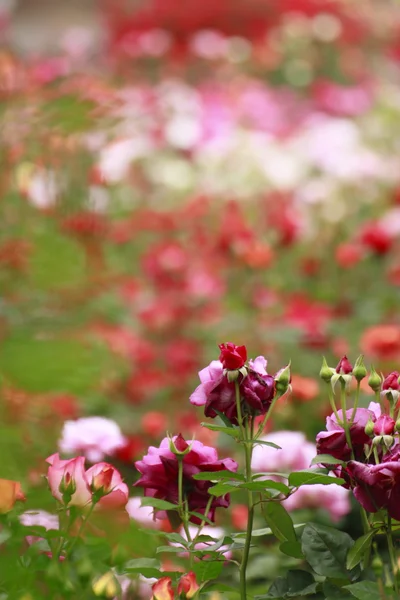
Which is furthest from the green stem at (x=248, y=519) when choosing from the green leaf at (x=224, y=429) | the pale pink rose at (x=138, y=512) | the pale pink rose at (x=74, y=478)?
the pale pink rose at (x=138, y=512)

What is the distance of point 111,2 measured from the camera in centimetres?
528

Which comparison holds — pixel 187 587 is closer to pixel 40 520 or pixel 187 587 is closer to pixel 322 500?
pixel 40 520

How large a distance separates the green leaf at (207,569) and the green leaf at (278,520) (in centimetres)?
5

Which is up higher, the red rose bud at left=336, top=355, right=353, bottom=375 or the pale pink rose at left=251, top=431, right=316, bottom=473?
the red rose bud at left=336, top=355, right=353, bottom=375

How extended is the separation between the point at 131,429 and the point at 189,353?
0.80 ft

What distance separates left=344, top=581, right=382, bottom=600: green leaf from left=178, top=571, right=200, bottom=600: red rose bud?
10cm

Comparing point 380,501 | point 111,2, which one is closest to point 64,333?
point 380,501

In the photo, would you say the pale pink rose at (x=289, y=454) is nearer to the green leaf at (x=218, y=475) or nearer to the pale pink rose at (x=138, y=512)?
the pale pink rose at (x=138, y=512)

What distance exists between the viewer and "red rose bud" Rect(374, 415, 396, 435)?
67 cm

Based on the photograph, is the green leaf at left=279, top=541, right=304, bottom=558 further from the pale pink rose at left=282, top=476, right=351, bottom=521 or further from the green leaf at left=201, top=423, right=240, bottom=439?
the pale pink rose at left=282, top=476, right=351, bottom=521

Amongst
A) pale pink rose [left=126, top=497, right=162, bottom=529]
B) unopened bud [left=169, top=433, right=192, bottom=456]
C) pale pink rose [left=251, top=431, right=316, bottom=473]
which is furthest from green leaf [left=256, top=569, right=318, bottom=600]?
pale pink rose [left=251, top=431, right=316, bottom=473]

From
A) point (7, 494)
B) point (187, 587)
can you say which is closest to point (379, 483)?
point (187, 587)

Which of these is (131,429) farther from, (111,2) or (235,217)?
(111,2)

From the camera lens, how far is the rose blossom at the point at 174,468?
0.71 metres
